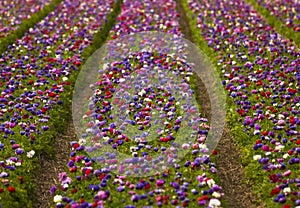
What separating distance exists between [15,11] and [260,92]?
13.4 meters

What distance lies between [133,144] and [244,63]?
548 cm

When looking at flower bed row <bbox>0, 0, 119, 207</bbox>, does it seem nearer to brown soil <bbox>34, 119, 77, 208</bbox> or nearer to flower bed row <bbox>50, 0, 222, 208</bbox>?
brown soil <bbox>34, 119, 77, 208</bbox>

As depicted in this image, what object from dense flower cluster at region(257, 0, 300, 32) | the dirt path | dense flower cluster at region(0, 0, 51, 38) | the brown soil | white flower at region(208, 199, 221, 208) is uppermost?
dense flower cluster at region(257, 0, 300, 32)

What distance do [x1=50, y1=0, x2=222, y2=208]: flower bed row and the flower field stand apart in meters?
0.03

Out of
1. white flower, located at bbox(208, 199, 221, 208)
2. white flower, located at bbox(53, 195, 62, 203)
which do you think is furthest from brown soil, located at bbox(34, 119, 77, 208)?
white flower, located at bbox(208, 199, 221, 208)

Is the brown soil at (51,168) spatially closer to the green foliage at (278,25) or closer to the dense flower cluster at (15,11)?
the dense flower cluster at (15,11)

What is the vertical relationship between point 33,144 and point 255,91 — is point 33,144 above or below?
below

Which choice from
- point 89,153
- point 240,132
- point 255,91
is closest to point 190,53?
point 255,91

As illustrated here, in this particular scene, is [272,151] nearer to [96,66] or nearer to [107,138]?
[107,138]

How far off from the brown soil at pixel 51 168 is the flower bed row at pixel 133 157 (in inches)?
12.1

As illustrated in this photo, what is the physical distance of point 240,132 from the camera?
1019cm

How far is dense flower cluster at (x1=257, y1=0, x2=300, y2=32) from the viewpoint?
56.8 ft

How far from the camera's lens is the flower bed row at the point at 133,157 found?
7.95 meters

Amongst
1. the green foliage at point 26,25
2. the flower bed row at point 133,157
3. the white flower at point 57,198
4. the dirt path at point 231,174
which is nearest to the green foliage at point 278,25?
the flower bed row at point 133,157
